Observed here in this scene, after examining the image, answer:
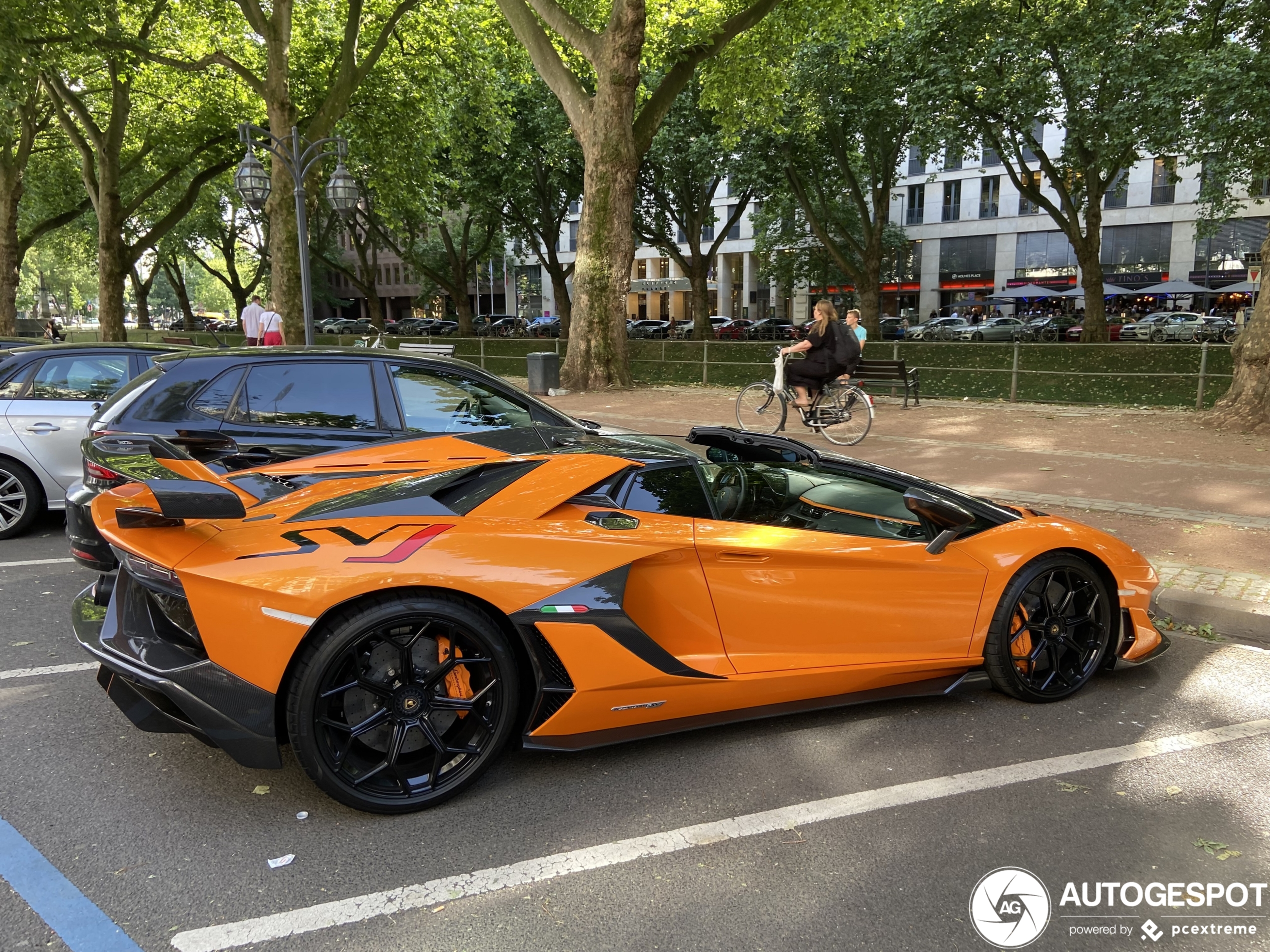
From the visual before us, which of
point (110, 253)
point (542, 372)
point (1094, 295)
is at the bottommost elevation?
point (542, 372)

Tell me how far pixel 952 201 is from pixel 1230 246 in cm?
1612

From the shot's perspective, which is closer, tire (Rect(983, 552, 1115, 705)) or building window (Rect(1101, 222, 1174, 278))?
tire (Rect(983, 552, 1115, 705))

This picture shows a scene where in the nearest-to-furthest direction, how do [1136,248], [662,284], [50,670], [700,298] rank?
[50,670] → [700,298] → [1136,248] → [662,284]

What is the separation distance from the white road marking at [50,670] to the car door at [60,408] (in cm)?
333

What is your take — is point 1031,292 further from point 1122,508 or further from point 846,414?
point 1122,508

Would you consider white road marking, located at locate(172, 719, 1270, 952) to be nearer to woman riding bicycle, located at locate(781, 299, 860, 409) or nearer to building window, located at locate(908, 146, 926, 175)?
woman riding bicycle, located at locate(781, 299, 860, 409)

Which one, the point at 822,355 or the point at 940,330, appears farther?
the point at 940,330

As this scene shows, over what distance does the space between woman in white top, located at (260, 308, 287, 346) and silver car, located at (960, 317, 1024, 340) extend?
3521cm

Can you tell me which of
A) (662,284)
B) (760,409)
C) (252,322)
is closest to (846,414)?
(760,409)

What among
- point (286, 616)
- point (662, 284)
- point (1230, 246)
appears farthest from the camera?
point (662, 284)

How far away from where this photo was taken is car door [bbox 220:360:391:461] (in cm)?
559

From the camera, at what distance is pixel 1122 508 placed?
24.8 ft

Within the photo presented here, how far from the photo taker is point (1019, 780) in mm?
3260

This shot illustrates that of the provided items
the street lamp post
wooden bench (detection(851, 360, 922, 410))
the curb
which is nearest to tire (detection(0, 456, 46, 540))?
the curb
